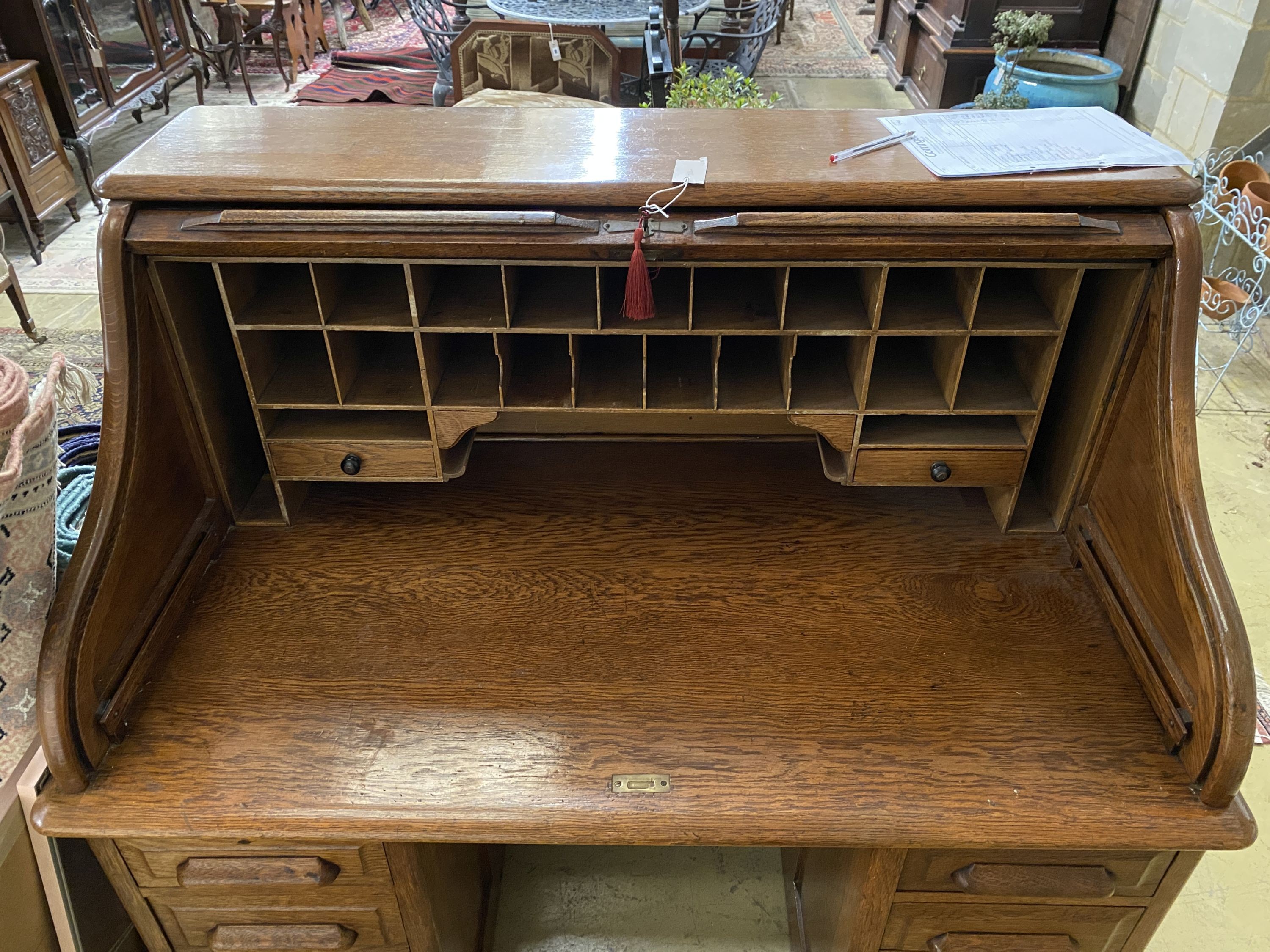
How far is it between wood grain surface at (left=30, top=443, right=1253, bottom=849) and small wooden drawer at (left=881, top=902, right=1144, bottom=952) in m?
0.21

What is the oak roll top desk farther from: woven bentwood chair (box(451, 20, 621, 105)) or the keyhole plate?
woven bentwood chair (box(451, 20, 621, 105))

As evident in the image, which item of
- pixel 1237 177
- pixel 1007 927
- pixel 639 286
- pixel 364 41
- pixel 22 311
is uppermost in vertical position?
pixel 639 286

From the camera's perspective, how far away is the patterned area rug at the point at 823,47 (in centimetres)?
571

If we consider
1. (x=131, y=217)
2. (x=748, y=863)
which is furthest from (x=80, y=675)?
(x=748, y=863)

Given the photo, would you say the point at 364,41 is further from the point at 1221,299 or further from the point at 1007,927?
the point at 1007,927

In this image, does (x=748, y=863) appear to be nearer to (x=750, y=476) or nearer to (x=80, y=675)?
(x=750, y=476)

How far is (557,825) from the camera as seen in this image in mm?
965

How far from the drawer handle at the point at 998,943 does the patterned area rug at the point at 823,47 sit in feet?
17.6

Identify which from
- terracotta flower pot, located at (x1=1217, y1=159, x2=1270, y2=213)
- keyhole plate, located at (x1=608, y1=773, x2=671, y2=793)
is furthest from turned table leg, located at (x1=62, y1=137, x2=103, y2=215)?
terracotta flower pot, located at (x1=1217, y1=159, x2=1270, y2=213)

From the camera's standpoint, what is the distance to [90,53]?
163 inches

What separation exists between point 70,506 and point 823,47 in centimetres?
603

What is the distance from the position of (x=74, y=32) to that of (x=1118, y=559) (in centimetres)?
464

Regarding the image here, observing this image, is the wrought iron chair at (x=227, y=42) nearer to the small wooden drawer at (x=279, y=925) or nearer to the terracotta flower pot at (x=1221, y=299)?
the terracotta flower pot at (x=1221, y=299)

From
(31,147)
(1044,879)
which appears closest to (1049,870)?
(1044,879)
